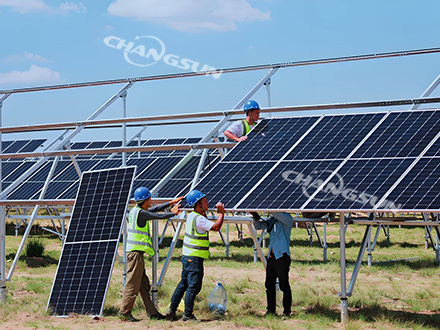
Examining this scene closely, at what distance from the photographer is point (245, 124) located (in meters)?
12.1

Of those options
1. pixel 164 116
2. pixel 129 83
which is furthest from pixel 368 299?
pixel 129 83

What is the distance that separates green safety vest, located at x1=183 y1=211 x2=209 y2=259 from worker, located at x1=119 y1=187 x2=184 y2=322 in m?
0.35

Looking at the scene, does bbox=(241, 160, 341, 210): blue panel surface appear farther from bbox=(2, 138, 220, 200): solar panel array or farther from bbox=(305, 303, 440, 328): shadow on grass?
bbox=(2, 138, 220, 200): solar panel array

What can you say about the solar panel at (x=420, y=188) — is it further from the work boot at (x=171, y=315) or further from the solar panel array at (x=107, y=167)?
the solar panel array at (x=107, y=167)

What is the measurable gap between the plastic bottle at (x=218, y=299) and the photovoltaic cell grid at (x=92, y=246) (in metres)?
1.85

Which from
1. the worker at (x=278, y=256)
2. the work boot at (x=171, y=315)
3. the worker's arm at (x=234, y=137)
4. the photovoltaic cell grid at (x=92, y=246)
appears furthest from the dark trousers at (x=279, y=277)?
the photovoltaic cell grid at (x=92, y=246)

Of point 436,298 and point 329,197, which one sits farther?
point 436,298

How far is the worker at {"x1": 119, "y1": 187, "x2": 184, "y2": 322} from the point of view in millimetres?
10711

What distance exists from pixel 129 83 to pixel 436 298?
1015 cm

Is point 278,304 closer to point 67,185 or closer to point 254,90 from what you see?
point 254,90

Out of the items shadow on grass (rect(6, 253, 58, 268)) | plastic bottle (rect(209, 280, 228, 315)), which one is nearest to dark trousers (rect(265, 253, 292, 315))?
plastic bottle (rect(209, 280, 228, 315))

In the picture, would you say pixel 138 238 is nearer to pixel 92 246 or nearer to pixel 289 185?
pixel 92 246

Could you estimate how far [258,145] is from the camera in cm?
1129

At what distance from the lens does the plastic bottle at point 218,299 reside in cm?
1130
